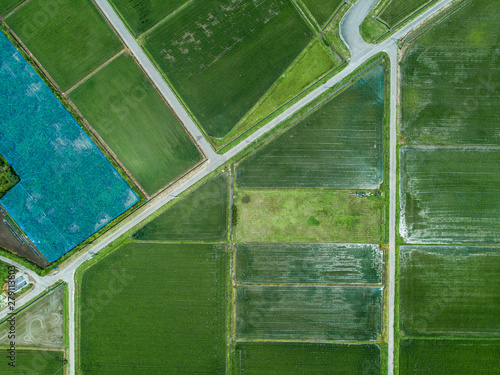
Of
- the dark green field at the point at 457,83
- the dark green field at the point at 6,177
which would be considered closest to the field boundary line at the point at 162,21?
the dark green field at the point at 6,177

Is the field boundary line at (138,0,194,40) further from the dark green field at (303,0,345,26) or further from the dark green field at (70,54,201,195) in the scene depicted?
the dark green field at (303,0,345,26)

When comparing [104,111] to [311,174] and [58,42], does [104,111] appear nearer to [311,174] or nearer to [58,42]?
[58,42]

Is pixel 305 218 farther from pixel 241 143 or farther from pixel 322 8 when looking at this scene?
pixel 322 8

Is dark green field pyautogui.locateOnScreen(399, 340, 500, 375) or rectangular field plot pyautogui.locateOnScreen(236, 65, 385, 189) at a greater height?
rectangular field plot pyautogui.locateOnScreen(236, 65, 385, 189)

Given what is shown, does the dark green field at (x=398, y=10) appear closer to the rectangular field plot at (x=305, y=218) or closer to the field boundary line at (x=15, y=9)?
the rectangular field plot at (x=305, y=218)

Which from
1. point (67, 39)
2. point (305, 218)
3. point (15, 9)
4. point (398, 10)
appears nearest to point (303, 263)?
point (305, 218)

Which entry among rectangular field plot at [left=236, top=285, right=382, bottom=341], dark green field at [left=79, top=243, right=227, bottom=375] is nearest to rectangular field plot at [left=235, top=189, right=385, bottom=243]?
dark green field at [left=79, top=243, right=227, bottom=375]

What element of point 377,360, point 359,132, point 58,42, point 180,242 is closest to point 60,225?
point 180,242
